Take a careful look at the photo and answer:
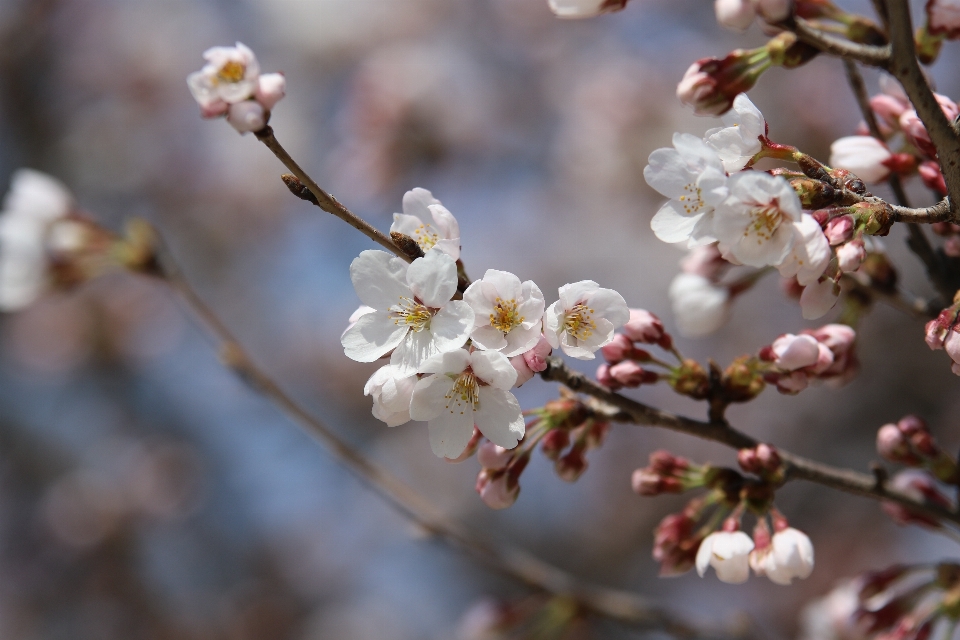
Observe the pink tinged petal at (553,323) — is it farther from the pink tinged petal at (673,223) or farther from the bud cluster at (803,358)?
the bud cluster at (803,358)

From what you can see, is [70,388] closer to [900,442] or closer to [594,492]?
[594,492]

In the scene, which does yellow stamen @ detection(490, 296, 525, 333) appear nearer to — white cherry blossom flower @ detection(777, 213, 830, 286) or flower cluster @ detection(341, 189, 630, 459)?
flower cluster @ detection(341, 189, 630, 459)

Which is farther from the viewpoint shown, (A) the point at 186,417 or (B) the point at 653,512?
(A) the point at 186,417

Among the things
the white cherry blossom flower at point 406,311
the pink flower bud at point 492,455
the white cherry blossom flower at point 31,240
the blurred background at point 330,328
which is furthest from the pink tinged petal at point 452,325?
the blurred background at point 330,328

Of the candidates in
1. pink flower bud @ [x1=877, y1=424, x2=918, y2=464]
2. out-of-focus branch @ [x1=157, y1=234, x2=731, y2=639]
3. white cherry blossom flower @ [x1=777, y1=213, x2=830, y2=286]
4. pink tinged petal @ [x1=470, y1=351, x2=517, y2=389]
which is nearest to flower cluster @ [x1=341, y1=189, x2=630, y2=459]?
pink tinged petal @ [x1=470, y1=351, x2=517, y2=389]

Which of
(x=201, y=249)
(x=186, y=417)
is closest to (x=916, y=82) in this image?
(x=186, y=417)

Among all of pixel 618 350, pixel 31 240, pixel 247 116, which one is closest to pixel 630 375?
pixel 618 350

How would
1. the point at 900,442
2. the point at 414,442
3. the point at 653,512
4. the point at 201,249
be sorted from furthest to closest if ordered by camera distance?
the point at 201,249
the point at 414,442
the point at 653,512
the point at 900,442
